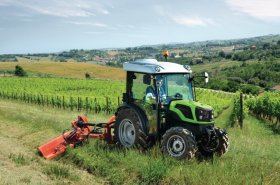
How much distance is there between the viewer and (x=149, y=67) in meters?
8.45

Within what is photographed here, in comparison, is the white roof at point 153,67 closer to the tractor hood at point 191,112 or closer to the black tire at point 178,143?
the tractor hood at point 191,112

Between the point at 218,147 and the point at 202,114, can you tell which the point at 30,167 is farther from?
the point at 218,147

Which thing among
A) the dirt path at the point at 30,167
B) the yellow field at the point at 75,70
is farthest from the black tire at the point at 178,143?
the yellow field at the point at 75,70

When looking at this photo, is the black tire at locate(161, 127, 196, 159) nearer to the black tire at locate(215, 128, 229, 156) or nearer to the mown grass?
the black tire at locate(215, 128, 229, 156)

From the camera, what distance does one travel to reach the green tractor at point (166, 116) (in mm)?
7770

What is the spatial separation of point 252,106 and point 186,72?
28.2 meters

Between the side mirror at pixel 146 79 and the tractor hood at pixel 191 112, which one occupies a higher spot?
the side mirror at pixel 146 79

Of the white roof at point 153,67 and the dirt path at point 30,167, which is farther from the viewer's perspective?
the white roof at point 153,67

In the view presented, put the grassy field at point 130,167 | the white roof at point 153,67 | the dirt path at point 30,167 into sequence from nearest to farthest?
the grassy field at point 130,167, the dirt path at point 30,167, the white roof at point 153,67

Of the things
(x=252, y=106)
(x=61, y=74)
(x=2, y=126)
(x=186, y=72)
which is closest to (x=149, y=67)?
(x=186, y=72)

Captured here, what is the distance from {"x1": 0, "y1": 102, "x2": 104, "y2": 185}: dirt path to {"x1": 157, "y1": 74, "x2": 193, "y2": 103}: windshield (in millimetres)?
2560

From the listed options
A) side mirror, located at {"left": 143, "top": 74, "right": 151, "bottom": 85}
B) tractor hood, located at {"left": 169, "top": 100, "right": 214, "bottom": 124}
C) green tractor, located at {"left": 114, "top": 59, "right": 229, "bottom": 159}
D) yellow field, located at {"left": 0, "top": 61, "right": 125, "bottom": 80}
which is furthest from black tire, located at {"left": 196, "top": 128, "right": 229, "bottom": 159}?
yellow field, located at {"left": 0, "top": 61, "right": 125, "bottom": 80}

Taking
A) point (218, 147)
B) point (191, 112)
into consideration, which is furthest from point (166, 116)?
point (218, 147)

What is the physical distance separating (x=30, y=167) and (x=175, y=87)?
152 inches
